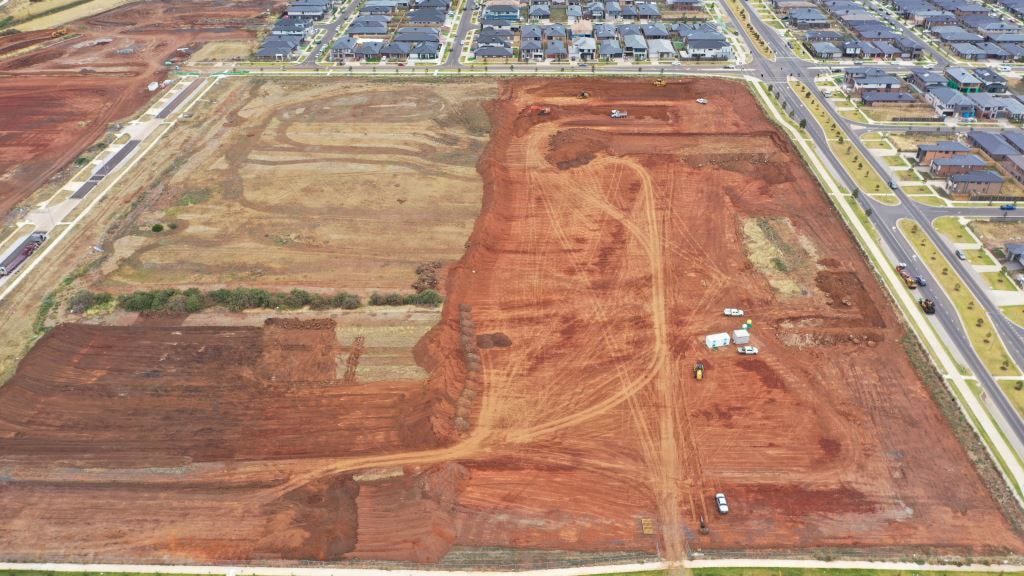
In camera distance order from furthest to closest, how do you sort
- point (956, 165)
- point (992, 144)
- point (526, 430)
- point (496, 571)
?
point (992, 144), point (956, 165), point (526, 430), point (496, 571)

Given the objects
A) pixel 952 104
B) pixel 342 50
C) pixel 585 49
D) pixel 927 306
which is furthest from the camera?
pixel 342 50

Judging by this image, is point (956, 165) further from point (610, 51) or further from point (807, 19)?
point (807, 19)

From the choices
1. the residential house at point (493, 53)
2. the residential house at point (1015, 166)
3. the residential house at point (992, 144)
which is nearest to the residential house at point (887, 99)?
the residential house at point (992, 144)

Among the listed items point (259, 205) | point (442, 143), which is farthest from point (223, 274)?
point (442, 143)

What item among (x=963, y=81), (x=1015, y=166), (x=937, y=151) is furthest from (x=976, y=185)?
(x=963, y=81)

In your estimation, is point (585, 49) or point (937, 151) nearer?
point (937, 151)
